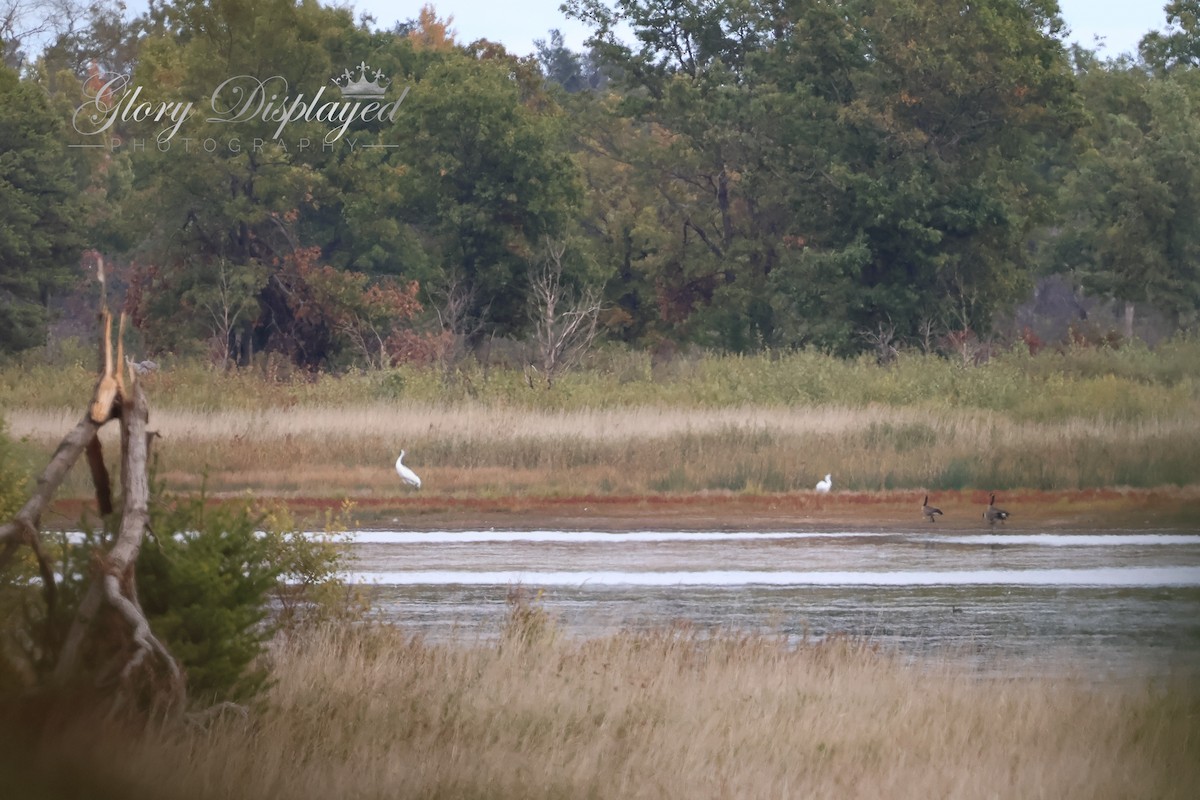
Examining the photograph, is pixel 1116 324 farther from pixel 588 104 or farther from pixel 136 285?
pixel 136 285

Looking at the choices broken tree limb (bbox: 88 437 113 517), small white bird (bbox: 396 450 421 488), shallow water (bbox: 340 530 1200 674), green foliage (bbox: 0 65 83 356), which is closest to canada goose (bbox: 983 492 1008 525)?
shallow water (bbox: 340 530 1200 674)

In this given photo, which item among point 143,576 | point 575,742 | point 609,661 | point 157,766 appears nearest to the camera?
point 157,766

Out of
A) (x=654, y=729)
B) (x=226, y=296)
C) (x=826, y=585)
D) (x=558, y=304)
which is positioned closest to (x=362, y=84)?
(x=558, y=304)

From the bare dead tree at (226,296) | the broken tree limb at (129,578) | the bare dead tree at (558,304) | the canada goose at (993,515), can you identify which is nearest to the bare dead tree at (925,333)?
the bare dead tree at (558,304)

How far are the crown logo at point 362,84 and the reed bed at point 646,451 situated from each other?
15.9 m

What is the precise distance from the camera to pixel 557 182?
40.5 metres

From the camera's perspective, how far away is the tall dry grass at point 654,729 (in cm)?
623

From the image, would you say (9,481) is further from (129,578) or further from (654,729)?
(654,729)

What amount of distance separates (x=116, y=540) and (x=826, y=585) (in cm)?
1067

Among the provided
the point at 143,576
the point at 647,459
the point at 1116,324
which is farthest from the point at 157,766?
the point at 1116,324

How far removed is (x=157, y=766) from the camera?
4586mm

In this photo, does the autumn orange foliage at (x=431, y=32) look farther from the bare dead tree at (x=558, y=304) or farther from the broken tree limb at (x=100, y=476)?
the broken tree limb at (x=100, y=476)

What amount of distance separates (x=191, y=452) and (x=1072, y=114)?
1017 inches

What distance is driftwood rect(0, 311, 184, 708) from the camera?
5586mm
